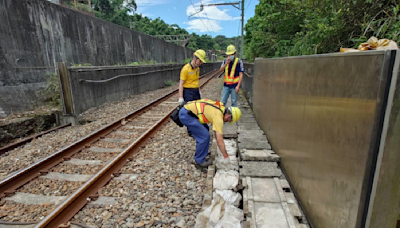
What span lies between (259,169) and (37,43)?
8.77m

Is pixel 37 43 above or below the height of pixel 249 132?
above

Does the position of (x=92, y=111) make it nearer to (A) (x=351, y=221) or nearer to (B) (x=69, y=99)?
(B) (x=69, y=99)

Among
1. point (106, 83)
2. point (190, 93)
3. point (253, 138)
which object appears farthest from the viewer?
point (106, 83)

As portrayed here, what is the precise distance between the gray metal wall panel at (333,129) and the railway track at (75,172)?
8.74ft

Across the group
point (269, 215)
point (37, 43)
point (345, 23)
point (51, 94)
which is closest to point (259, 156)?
point (269, 215)

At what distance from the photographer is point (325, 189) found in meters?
1.99

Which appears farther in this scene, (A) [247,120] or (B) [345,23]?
(A) [247,120]

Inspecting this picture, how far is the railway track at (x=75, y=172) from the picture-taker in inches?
113

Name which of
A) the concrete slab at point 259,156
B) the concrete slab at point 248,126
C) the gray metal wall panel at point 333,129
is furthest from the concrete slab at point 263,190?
the concrete slab at point 248,126

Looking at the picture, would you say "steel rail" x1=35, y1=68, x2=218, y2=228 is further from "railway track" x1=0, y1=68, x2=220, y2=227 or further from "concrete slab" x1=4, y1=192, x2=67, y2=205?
"concrete slab" x1=4, y1=192, x2=67, y2=205

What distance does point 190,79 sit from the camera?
5184 millimetres

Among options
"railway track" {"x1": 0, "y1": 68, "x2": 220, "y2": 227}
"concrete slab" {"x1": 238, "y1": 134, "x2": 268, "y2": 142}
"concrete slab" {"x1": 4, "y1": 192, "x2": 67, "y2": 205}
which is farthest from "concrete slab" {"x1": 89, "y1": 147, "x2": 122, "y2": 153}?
"concrete slab" {"x1": 238, "y1": 134, "x2": 268, "y2": 142}

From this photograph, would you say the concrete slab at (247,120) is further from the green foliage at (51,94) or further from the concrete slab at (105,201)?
the green foliage at (51,94)

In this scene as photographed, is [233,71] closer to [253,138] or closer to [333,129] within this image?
[253,138]
